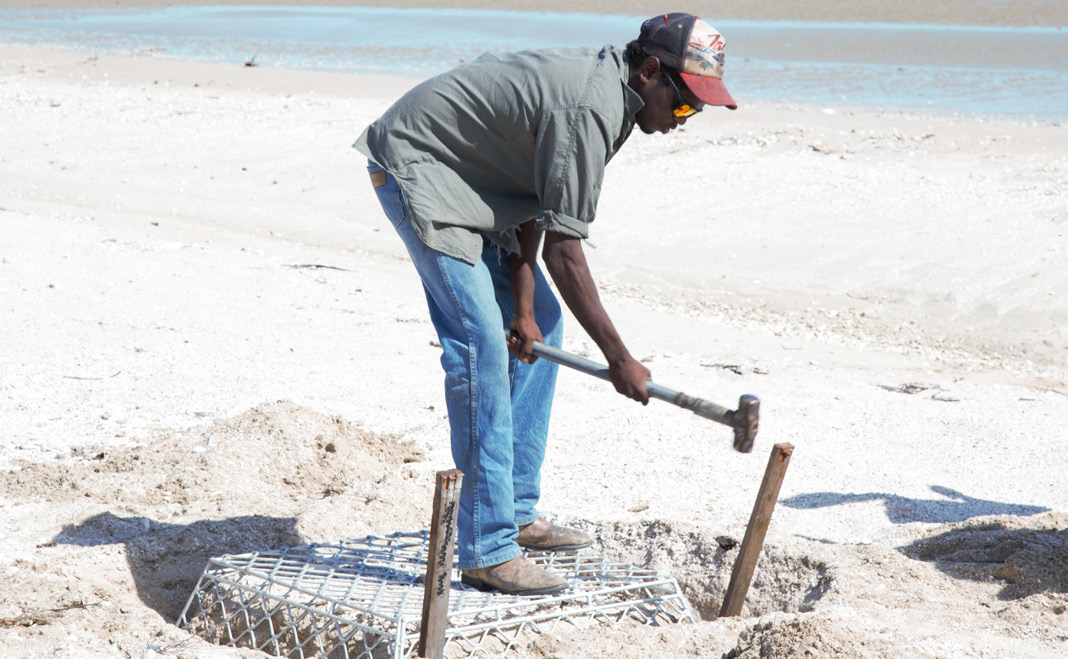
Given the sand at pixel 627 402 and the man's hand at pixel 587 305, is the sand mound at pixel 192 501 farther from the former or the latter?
the man's hand at pixel 587 305

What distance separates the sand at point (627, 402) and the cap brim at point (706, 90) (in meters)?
1.30

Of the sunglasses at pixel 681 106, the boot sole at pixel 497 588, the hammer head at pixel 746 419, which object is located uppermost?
the sunglasses at pixel 681 106

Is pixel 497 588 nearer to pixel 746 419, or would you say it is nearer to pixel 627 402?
pixel 746 419

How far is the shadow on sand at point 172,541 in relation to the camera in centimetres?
313

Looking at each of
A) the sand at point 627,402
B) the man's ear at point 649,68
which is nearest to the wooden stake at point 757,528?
the sand at point 627,402

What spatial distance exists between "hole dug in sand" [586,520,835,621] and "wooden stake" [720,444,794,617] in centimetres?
25

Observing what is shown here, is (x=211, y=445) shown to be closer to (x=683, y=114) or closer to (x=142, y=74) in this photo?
(x=683, y=114)

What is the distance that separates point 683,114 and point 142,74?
1423cm

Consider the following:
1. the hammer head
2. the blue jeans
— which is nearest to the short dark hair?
the blue jeans

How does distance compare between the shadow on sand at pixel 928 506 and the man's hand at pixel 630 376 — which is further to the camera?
the shadow on sand at pixel 928 506

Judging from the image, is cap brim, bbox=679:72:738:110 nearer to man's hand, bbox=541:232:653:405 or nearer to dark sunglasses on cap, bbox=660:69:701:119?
dark sunglasses on cap, bbox=660:69:701:119

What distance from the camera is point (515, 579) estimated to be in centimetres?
279

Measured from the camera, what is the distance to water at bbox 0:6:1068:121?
1509 cm

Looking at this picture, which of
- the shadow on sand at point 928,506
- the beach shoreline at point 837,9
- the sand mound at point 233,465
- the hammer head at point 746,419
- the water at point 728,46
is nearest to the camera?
the hammer head at point 746,419
